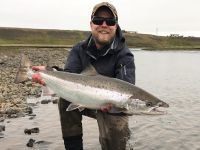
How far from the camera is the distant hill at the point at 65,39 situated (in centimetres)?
12599

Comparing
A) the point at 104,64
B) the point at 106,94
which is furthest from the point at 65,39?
the point at 106,94

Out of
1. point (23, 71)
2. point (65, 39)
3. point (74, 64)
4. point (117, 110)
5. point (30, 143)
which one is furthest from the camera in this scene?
point (65, 39)

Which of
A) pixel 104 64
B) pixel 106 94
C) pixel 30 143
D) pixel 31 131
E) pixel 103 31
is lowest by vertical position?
pixel 30 143

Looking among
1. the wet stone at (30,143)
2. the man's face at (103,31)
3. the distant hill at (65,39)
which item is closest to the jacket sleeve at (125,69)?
the man's face at (103,31)

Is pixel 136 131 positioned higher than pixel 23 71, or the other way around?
pixel 23 71

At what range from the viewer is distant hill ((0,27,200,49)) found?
413 ft

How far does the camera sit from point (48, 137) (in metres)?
11.3

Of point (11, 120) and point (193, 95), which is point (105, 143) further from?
point (193, 95)

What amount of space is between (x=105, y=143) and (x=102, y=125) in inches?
16.1

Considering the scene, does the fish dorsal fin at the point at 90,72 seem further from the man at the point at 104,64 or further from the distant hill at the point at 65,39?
the distant hill at the point at 65,39

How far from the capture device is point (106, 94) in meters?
7.18

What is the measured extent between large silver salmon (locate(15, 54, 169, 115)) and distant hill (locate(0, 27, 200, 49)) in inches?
4238

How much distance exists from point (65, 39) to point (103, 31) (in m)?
131

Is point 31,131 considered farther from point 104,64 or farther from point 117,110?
point 117,110
